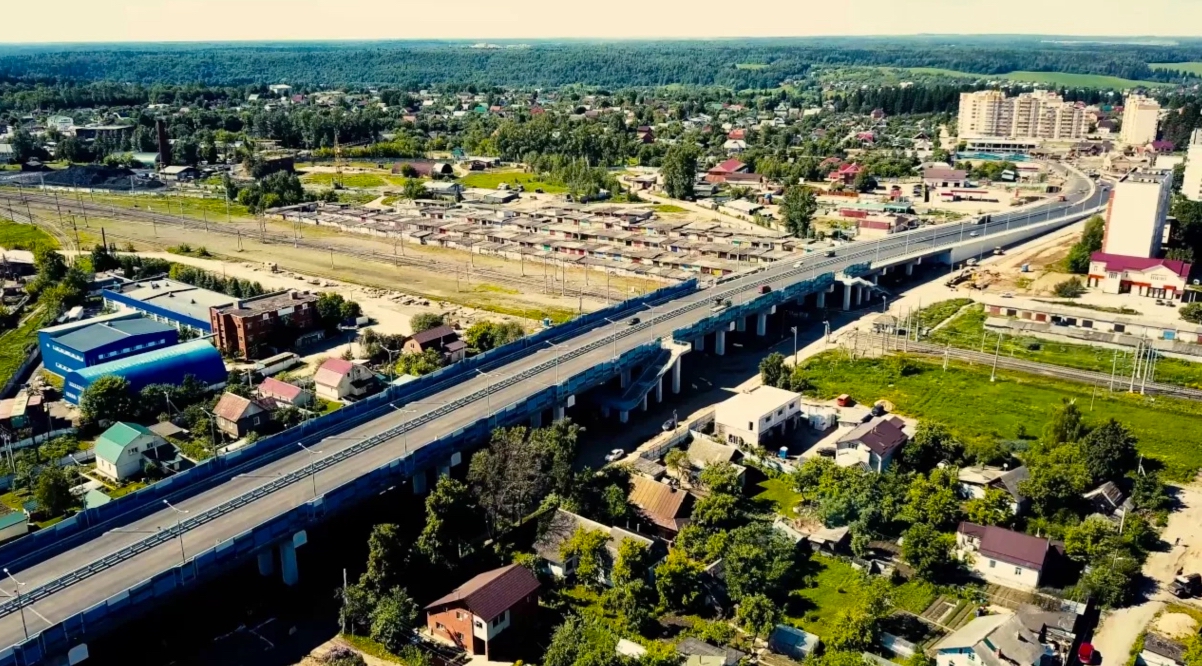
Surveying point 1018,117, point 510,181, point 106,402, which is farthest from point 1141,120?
point 106,402

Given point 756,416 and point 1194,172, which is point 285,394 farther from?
point 1194,172

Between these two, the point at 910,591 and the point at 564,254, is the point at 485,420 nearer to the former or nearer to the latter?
the point at 910,591

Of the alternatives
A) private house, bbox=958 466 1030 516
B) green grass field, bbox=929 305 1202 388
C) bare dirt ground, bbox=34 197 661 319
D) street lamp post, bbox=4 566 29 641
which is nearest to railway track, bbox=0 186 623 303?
bare dirt ground, bbox=34 197 661 319

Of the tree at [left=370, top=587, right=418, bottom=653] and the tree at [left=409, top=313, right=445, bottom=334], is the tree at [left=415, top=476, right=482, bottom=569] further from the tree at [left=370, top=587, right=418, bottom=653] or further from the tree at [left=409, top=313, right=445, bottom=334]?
the tree at [left=409, top=313, right=445, bottom=334]

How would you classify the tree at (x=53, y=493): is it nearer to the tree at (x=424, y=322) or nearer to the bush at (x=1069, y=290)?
the tree at (x=424, y=322)

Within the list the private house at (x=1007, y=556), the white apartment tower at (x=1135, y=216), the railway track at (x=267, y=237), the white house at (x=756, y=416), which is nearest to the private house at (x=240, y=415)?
the white house at (x=756, y=416)
